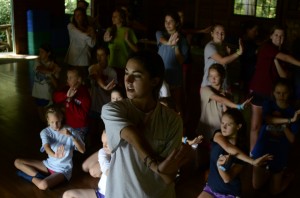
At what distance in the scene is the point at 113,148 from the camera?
159 cm

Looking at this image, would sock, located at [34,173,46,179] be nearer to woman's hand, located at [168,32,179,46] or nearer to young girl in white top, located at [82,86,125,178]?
young girl in white top, located at [82,86,125,178]

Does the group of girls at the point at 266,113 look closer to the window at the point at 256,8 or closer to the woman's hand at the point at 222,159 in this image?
the woman's hand at the point at 222,159

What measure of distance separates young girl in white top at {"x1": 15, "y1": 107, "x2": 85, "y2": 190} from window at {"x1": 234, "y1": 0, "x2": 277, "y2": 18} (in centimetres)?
941

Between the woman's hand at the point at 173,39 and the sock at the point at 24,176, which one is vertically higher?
the woman's hand at the point at 173,39

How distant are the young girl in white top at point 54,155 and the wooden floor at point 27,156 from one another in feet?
0.26

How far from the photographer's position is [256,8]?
470 inches

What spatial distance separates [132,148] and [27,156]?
8.82 ft

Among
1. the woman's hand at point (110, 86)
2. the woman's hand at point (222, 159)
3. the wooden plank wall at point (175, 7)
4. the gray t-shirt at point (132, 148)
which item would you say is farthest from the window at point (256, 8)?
the gray t-shirt at point (132, 148)

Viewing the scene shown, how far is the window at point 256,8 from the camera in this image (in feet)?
37.9

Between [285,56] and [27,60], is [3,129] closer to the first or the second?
[285,56]

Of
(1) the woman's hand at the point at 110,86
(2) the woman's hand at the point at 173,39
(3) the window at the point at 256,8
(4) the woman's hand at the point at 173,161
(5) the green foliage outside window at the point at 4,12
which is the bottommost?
(1) the woman's hand at the point at 110,86

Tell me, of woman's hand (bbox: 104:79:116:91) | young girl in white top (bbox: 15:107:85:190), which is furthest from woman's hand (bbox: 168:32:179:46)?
young girl in white top (bbox: 15:107:85:190)

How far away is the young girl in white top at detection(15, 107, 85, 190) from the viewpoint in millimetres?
3424

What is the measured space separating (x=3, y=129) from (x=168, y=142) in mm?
3535
